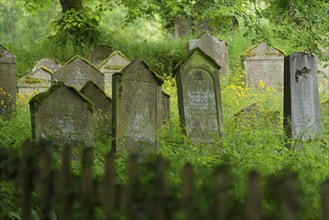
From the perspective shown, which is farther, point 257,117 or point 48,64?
point 48,64

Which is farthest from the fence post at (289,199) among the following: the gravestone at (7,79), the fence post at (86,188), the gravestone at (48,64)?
the gravestone at (48,64)

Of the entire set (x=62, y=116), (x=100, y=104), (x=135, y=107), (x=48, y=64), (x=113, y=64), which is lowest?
(x=62, y=116)

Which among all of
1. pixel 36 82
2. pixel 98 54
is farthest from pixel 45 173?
pixel 98 54

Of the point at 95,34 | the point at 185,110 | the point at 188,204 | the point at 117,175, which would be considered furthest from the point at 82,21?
the point at 188,204

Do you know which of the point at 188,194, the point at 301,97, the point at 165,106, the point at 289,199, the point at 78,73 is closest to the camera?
the point at 289,199

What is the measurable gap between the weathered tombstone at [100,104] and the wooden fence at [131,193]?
265 inches

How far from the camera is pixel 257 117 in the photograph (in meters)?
12.1

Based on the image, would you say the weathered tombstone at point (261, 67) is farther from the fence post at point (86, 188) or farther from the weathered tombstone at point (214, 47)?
the fence post at point (86, 188)

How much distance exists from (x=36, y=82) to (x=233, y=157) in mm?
10513

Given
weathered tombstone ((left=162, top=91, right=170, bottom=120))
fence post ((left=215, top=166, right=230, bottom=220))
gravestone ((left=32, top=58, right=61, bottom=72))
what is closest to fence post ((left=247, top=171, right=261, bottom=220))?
fence post ((left=215, top=166, right=230, bottom=220))

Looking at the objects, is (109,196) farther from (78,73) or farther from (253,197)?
(78,73)

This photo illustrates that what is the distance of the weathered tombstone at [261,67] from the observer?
1873cm

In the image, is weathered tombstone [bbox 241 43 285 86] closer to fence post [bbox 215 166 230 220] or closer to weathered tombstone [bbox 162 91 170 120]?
weathered tombstone [bbox 162 91 170 120]

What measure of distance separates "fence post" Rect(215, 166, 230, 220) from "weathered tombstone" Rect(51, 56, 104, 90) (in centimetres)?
1106
